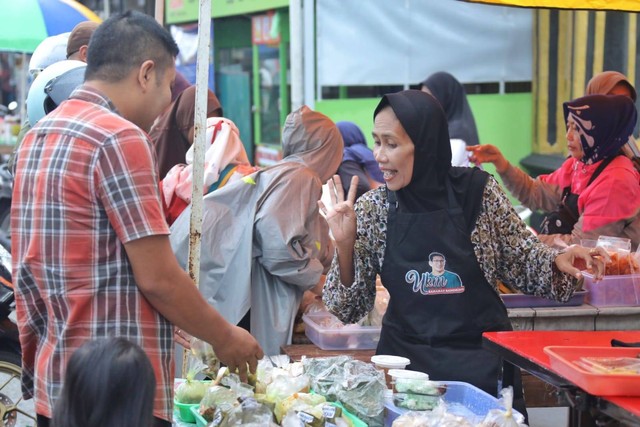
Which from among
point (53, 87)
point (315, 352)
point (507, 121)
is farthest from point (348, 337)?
point (507, 121)

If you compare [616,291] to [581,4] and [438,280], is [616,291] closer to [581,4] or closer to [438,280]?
[438,280]

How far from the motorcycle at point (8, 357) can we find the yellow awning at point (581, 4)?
3.08m

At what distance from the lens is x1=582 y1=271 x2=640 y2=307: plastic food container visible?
4.45 metres

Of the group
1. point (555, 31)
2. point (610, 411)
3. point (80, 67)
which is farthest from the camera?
point (555, 31)

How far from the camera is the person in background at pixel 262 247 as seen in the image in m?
5.00

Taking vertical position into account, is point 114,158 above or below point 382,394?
above

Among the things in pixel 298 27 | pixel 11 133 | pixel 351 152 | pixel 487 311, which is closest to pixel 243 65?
pixel 11 133

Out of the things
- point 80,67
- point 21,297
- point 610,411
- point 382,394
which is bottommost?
point 382,394

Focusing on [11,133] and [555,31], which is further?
[11,133]

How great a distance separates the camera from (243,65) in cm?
1497

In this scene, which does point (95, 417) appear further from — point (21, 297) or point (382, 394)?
point (382, 394)

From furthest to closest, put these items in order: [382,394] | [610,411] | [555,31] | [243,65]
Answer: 1. [243,65]
2. [555,31]
3. [382,394]
4. [610,411]

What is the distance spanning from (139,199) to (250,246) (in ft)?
8.17

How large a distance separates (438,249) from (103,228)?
1.37 meters
